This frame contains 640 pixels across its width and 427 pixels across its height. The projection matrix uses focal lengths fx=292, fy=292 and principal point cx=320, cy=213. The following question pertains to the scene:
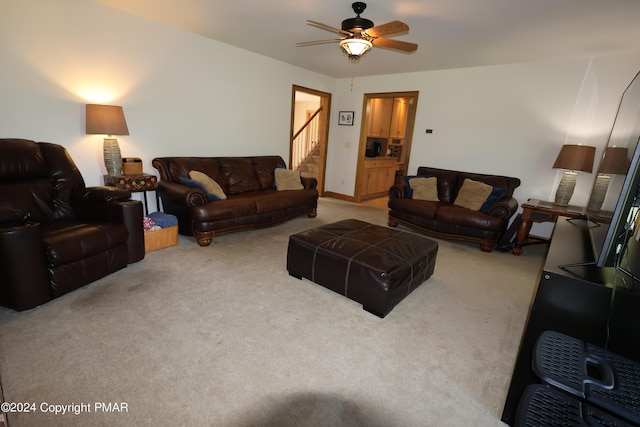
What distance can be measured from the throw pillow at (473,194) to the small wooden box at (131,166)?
13.5 feet

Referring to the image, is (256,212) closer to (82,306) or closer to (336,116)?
(82,306)

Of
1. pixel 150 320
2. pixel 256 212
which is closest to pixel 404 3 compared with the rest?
pixel 256 212

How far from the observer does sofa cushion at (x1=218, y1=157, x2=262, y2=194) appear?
4161mm

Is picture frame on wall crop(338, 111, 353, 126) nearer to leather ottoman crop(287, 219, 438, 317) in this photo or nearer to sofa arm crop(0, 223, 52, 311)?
leather ottoman crop(287, 219, 438, 317)

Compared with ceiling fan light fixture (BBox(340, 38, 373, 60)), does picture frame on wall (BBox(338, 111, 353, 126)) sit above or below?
below

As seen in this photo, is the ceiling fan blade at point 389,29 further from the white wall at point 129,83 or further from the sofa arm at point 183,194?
the white wall at point 129,83

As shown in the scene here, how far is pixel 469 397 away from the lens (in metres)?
1.52

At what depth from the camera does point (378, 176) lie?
21.5ft

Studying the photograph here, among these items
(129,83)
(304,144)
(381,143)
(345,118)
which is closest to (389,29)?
(129,83)

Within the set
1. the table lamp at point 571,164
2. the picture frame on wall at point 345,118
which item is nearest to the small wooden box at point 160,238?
the picture frame on wall at point 345,118

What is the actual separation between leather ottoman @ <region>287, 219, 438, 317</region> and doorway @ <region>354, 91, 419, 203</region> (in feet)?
10.3

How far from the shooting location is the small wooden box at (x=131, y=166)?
3250mm

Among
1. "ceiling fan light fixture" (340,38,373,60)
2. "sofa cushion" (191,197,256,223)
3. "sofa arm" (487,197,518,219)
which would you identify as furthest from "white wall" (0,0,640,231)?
"ceiling fan light fixture" (340,38,373,60)

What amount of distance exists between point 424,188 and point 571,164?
67.1 inches
